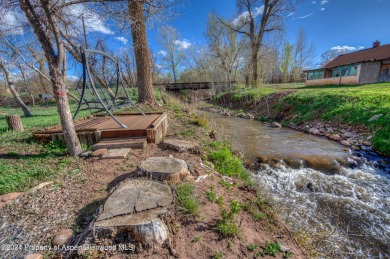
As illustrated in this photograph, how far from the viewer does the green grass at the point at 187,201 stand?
1.72 m

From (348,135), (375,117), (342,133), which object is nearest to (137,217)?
(348,135)

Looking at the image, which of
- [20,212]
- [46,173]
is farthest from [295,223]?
[46,173]

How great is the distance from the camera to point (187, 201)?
1.78 m

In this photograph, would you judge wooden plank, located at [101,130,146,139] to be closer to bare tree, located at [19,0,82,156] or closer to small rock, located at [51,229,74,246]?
bare tree, located at [19,0,82,156]

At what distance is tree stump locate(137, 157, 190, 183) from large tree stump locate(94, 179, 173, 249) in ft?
0.98

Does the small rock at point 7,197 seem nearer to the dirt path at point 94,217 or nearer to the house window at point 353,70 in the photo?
the dirt path at point 94,217

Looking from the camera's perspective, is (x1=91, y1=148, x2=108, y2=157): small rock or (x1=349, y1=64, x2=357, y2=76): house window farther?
(x1=349, y1=64, x2=357, y2=76): house window

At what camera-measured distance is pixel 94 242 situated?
52.1 inches

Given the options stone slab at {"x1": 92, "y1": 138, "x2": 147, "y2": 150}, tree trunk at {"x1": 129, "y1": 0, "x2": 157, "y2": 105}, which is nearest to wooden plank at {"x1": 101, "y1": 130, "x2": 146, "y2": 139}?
stone slab at {"x1": 92, "y1": 138, "x2": 147, "y2": 150}

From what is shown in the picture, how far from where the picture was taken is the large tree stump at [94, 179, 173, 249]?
136cm

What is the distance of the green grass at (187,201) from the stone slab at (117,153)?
134 cm

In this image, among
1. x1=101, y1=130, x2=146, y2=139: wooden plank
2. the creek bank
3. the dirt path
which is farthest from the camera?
the creek bank

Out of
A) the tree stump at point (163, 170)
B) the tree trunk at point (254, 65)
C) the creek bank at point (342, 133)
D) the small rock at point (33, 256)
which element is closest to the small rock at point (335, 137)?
the creek bank at point (342, 133)

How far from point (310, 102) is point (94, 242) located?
9.94 meters
